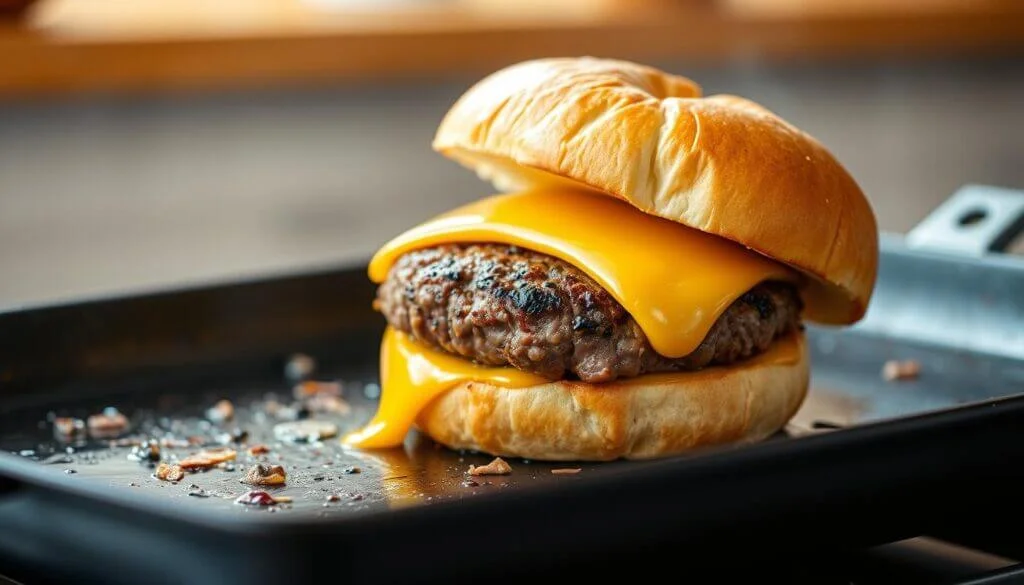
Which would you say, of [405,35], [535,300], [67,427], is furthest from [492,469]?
[405,35]

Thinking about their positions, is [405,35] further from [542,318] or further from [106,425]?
[542,318]

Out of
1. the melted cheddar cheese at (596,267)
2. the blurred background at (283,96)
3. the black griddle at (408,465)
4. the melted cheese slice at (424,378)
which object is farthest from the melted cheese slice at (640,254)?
the blurred background at (283,96)

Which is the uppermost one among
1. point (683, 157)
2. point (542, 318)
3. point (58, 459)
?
point (683, 157)

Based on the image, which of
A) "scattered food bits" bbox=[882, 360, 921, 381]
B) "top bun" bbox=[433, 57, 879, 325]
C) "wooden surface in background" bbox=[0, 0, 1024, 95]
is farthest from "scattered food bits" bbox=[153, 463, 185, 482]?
"wooden surface in background" bbox=[0, 0, 1024, 95]

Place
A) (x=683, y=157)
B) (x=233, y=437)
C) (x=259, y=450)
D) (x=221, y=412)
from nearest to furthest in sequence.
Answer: (x=683, y=157), (x=259, y=450), (x=233, y=437), (x=221, y=412)

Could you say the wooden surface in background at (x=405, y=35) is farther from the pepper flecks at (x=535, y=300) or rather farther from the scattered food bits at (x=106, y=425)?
the pepper flecks at (x=535, y=300)

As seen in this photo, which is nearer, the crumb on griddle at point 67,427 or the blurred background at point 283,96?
the crumb on griddle at point 67,427

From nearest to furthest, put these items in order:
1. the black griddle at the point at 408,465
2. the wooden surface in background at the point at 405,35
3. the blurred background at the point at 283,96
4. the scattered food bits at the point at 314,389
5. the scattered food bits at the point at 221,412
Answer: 1. the black griddle at the point at 408,465
2. the scattered food bits at the point at 221,412
3. the scattered food bits at the point at 314,389
4. the wooden surface in background at the point at 405,35
5. the blurred background at the point at 283,96

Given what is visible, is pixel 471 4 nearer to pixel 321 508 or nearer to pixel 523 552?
pixel 321 508
